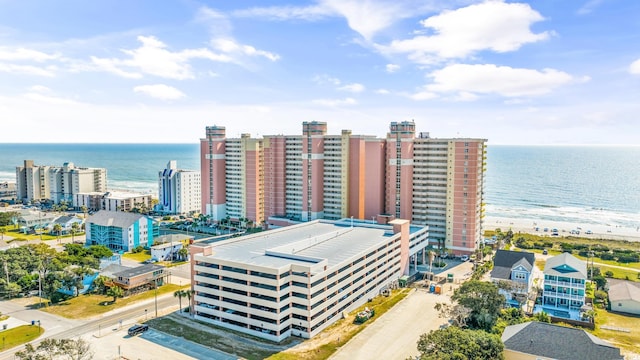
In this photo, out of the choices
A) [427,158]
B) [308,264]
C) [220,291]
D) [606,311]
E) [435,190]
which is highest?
[427,158]

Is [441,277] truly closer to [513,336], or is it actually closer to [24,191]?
[513,336]

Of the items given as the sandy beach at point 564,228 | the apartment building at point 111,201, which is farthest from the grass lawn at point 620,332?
the apartment building at point 111,201

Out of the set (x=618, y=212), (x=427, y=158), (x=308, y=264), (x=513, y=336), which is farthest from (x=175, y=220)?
(x=618, y=212)

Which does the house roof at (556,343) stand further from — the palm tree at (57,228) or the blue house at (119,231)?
the palm tree at (57,228)

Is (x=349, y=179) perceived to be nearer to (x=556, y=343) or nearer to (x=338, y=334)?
(x=338, y=334)

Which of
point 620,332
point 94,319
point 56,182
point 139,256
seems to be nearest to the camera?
point 620,332

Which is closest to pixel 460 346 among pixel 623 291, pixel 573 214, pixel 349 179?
pixel 623 291
